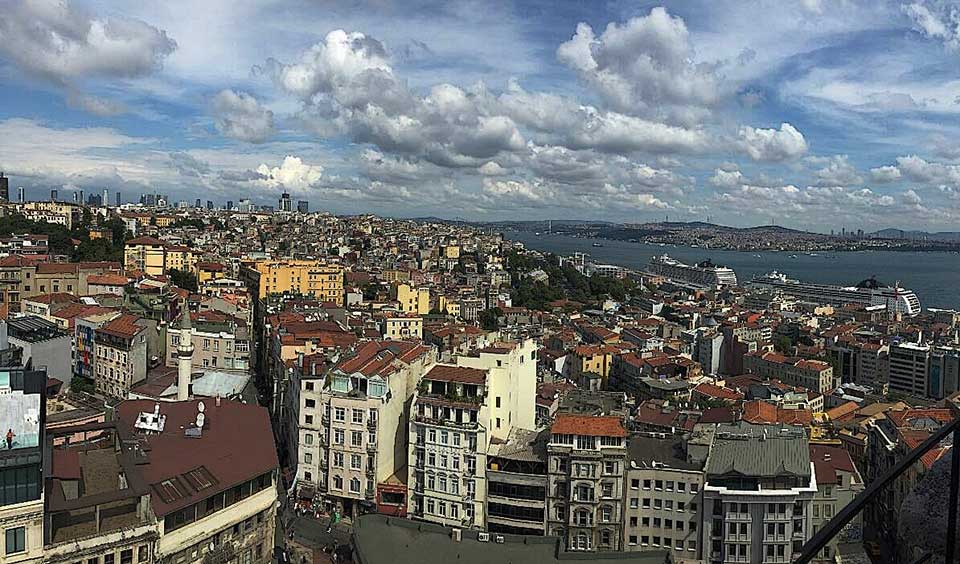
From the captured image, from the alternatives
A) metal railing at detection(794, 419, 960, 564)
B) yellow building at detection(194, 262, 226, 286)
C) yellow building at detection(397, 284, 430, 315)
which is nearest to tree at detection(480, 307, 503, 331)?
yellow building at detection(397, 284, 430, 315)

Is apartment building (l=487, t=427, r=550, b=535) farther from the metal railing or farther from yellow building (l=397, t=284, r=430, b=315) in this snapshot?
yellow building (l=397, t=284, r=430, b=315)

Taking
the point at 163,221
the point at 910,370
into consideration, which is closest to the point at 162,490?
the point at 910,370

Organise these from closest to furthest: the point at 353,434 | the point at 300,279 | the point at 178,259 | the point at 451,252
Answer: the point at 353,434
the point at 300,279
the point at 178,259
the point at 451,252

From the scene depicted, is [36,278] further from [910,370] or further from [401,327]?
[910,370]

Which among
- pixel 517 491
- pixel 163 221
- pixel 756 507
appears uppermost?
pixel 163 221

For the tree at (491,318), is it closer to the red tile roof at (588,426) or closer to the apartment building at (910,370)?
the apartment building at (910,370)

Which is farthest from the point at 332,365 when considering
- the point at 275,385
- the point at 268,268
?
the point at 268,268

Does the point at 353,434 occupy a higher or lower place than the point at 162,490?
lower
